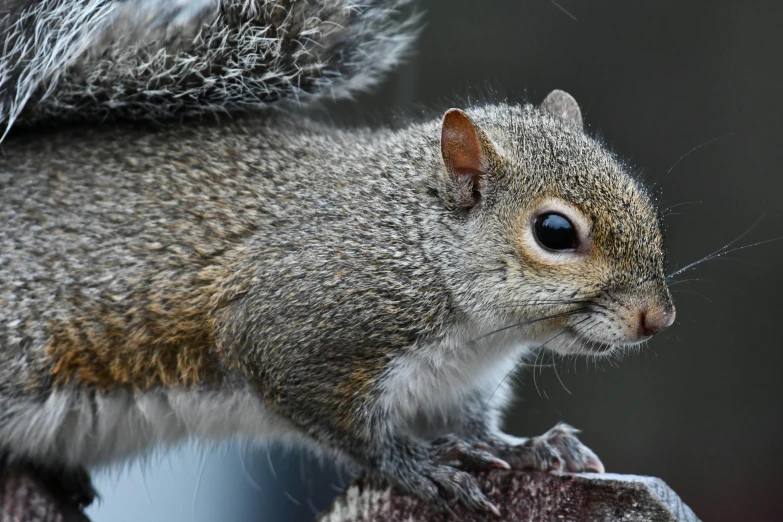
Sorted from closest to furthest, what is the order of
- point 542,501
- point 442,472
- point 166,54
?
point 542,501, point 442,472, point 166,54

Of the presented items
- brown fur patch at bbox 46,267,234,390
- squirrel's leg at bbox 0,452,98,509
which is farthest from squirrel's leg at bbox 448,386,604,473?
squirrel's leg at bbox 0,452,98,509

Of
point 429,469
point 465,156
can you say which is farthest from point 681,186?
point 429,469

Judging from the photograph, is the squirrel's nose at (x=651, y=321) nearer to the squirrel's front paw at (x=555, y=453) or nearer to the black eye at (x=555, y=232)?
the black eye at (x=555, y=232)

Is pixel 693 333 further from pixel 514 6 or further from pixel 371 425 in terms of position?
pixel 371 425

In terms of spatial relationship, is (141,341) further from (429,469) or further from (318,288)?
(429,469)

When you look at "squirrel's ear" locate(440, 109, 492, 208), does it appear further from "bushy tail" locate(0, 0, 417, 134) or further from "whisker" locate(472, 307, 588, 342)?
"bushy tail" locate(0, 0, 417, 134)

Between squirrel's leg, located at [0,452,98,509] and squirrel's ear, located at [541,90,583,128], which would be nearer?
squirrel's leg, located at [0,452,98,509]

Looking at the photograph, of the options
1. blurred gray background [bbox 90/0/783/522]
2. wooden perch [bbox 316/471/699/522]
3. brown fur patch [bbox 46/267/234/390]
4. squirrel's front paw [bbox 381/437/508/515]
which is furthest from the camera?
blurred gray background [bbox 90/0/783/522]
